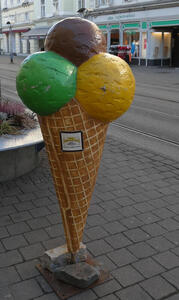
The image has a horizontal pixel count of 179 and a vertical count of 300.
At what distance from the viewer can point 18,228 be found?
12.4ft

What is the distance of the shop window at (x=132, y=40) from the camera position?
93.6 feet

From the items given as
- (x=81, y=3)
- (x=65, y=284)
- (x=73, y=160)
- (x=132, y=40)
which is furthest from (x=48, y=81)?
(x=81, y=3)

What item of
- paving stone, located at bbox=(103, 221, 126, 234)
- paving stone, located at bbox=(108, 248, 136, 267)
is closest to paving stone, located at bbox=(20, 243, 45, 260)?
paving stone, located at bbox=(108, 248, 136, 267)

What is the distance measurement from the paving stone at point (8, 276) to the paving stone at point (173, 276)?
4.23 feet

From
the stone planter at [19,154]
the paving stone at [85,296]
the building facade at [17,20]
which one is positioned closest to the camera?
the paving stone at [85,296]

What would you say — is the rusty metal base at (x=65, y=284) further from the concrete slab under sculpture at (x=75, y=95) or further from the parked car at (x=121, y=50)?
the parked car at (x=121, y=50)

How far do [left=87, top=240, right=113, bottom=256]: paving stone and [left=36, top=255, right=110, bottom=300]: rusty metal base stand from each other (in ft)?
0.84

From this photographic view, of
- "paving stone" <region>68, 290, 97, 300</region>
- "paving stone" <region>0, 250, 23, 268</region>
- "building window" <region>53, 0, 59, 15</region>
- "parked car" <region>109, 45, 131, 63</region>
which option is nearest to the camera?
"paving stone" <region>68, 290, 97, 300</region>

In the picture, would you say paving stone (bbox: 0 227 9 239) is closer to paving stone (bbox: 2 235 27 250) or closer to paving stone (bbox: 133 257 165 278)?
paving stone (bbox: 2 235 27 250)

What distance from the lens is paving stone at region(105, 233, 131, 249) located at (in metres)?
3.48

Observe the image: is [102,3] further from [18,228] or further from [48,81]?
[48,81]

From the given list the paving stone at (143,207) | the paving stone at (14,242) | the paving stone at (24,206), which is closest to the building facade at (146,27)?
the paving stone at (143,207)

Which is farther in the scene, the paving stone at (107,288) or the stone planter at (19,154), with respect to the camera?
the stone planter at (19,154)

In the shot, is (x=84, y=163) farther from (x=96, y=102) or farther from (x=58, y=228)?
(x=58, y=228)
